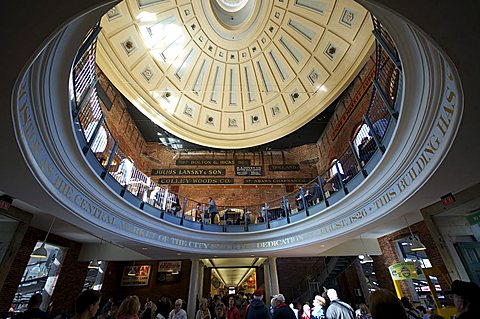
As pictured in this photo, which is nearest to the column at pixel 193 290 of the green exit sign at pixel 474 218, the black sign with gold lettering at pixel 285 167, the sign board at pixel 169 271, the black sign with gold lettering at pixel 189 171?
the sign board at pixel 169 271

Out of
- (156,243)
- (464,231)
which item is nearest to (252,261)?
(156,243)

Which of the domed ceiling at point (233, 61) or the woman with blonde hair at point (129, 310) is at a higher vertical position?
the domed ceiling at point (233, 61)

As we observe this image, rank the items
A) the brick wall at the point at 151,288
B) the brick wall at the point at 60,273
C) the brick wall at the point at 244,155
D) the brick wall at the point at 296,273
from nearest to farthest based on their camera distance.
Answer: the brick wall at the point at 60,273
the brick wall at the point at 151,288
the brick wall at the point at 244,155
the brick wall at the point at 296,273

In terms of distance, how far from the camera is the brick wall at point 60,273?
20.0 feet

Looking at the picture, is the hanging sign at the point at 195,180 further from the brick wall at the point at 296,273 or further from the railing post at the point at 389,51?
the railing post at the point at 389,51

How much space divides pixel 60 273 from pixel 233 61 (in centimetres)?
1385

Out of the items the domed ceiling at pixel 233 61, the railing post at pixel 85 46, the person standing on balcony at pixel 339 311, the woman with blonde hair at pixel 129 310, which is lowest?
the person standing on balcony at pixel 339 311

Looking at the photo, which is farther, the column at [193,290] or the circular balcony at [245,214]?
the column at [193,290]

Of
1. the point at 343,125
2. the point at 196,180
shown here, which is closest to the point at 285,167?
the point at 343,125

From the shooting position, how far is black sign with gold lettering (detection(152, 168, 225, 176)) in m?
14.6

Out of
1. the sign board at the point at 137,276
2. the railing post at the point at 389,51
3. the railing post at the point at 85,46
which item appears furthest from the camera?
the sign board at the point at 137,276

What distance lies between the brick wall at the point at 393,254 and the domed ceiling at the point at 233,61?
287 inches

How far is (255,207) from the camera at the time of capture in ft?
35.1

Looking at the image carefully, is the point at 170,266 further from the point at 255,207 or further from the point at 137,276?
the point at 255,207
